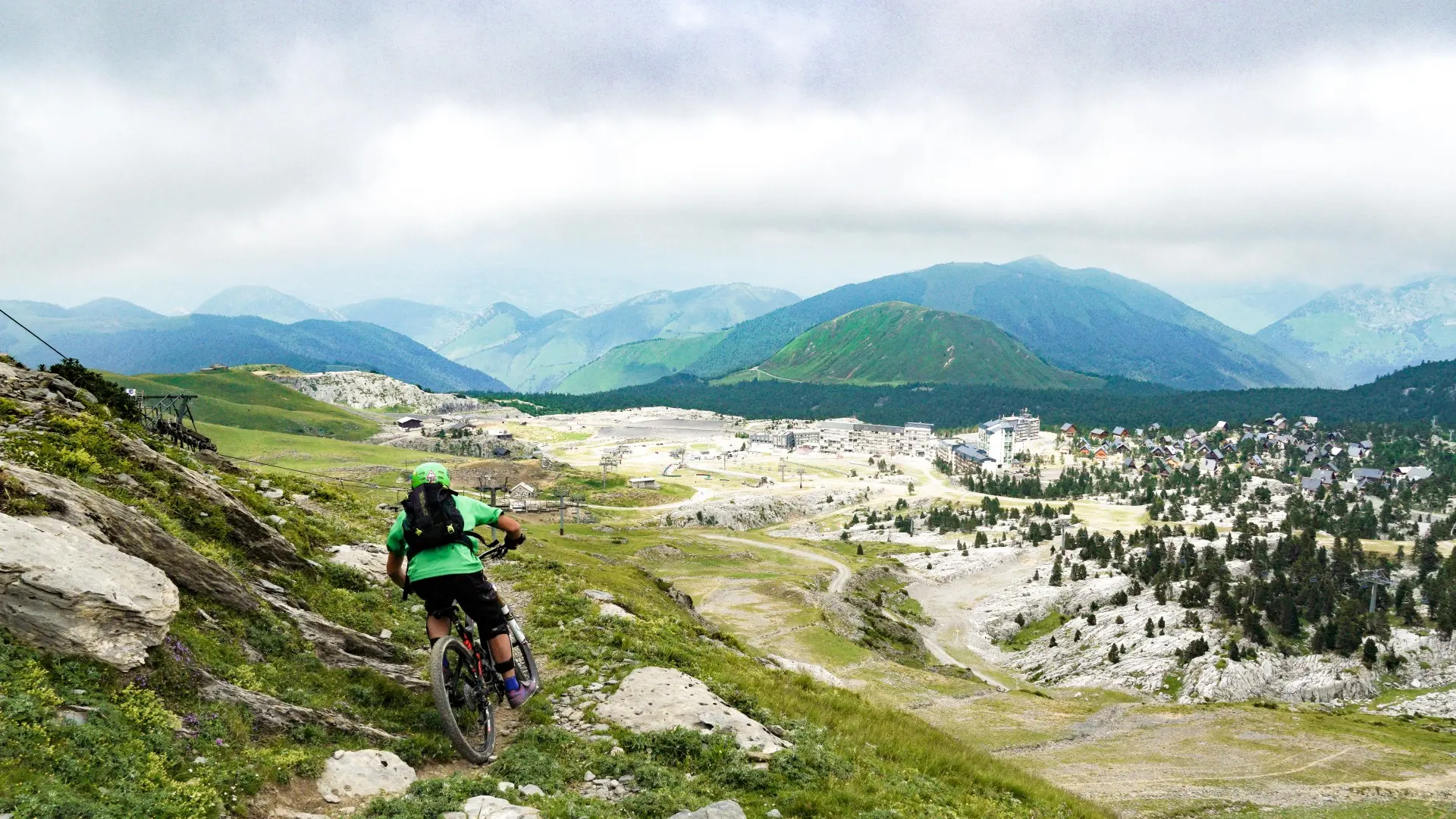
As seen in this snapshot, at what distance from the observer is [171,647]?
34.9ft

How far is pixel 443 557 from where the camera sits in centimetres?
1163

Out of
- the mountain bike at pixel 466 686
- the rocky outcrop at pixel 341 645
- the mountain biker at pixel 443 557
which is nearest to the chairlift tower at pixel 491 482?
the rocky outcrop at pixel 341 645

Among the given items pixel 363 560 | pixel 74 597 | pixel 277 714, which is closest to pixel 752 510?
pixel 363 560

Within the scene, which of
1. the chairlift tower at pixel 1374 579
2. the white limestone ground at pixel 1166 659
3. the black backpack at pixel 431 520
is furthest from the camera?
the chairlift tower at pixel 1374 579

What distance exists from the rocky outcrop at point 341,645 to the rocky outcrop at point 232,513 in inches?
73.8

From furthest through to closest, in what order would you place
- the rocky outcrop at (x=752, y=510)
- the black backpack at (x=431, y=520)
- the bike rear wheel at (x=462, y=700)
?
the rocky outcrop at (x=752, y=510), the black backpack at (x=431, y=520), the bike rear wheel at (x=462, y=700)

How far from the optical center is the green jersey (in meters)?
11.6

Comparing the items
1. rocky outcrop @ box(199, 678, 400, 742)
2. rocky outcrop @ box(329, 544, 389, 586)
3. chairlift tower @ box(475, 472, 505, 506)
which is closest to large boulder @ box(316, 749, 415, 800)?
rocky outcrop @ box(199, 678, 400, 742)

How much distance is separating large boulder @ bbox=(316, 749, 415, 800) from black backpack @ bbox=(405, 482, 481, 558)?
2.85m

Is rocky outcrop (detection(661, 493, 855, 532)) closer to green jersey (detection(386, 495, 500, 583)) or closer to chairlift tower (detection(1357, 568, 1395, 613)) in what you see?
chairlift tower (detection(1357, 568, 1395, 613))

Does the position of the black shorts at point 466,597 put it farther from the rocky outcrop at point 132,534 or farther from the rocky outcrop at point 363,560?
the rocky outcrop at point 363,560

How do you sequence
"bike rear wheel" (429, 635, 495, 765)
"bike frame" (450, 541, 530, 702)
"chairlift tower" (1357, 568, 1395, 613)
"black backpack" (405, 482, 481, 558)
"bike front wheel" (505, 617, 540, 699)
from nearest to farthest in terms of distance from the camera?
1. "bike rear wheel" (429, 635, 495, 765)
2. "black backpack" (405, 482, 481, 558)
3. "bike frame" (450, 541, 530, 702)
4. "bike front wheel" (505, 617, 540, 699)
5. "chairlift tower" (1357, 568, 1395, 613)

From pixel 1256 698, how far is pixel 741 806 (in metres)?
66.7

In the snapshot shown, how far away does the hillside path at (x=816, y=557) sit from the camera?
8425cm
